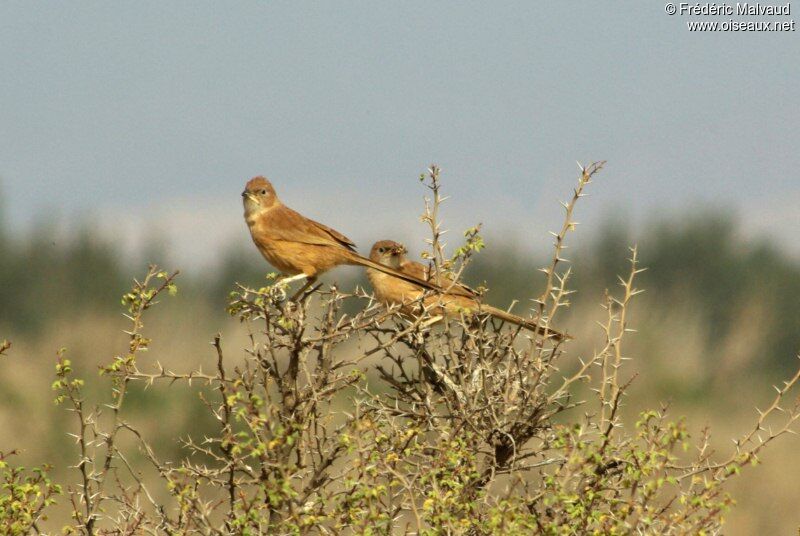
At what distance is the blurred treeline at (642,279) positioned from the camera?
43.5 metres

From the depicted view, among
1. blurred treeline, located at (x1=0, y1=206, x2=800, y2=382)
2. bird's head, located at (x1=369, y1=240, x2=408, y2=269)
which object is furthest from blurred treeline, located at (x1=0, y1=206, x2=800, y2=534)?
bird's head, located at (x1=369, y1=240, x2=408, y2=269)

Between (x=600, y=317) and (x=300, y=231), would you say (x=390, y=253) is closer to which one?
(x=300, y=231)

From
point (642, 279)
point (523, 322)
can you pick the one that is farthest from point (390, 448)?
point (642, 279)

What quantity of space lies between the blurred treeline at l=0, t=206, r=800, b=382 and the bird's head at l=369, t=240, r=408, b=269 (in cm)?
3196

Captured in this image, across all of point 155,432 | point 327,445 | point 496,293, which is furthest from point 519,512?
point 496,293

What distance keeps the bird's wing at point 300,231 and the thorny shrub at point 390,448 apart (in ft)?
4.28

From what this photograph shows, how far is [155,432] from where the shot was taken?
80.1ft

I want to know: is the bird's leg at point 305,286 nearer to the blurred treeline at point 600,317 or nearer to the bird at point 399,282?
the bird at point 399,282

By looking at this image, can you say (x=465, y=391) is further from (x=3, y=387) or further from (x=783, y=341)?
(x=783, y=341)

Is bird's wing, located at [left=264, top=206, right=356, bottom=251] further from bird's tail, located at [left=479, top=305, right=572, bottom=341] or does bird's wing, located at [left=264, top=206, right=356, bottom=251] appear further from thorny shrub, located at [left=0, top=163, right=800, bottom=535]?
thorny shrub, located at [left=0, top=163, right=800, bottom=535]

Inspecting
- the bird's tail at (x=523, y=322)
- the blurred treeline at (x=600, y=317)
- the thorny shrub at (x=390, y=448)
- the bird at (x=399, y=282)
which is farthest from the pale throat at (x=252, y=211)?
the blurred treeline at (x=600, y=317)

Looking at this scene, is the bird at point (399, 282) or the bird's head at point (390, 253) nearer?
the bird at point (399, 282)

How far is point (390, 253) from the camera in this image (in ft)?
26.5

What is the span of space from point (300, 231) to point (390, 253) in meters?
1.29
